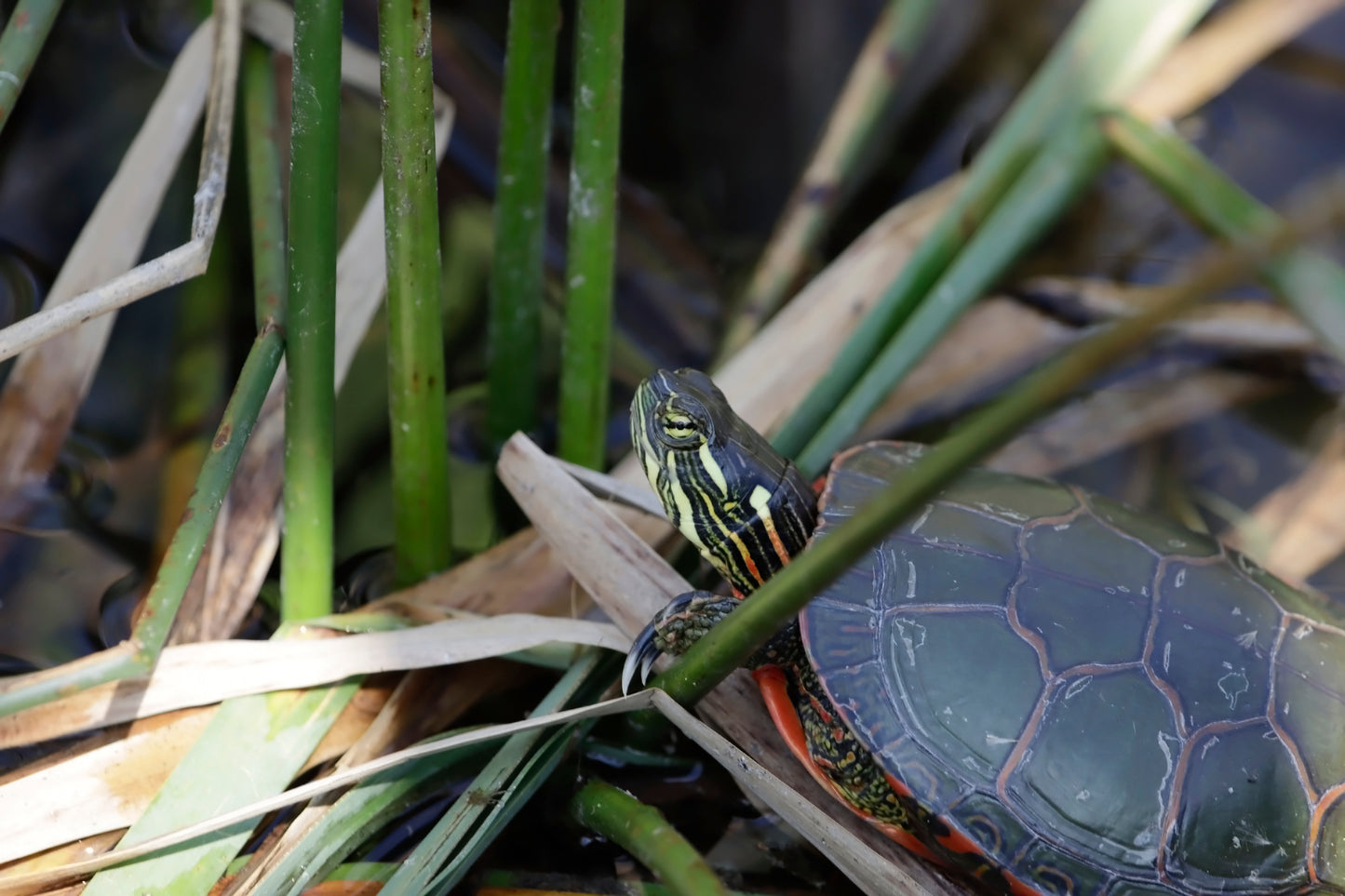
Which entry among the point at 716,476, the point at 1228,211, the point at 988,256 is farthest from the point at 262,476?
the point at 1228,211

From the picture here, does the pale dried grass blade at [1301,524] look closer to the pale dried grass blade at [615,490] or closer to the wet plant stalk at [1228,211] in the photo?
the wet plant stalk at [1228,211]

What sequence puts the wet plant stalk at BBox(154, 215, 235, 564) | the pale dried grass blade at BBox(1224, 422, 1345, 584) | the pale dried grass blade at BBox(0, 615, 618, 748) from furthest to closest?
the pale dried grass blade at BBox(1224, 422, 1345, 584) < the wet plant stalk at BBox(154, 215, 235, 564) < the pale dried grass blade at BBox(0, 615, 618, 748)

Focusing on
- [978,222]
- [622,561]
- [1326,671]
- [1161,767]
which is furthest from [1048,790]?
[978,222]

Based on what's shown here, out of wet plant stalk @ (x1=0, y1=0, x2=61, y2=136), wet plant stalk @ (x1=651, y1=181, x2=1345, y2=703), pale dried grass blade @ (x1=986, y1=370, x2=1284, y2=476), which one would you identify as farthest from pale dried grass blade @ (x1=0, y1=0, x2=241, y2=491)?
pale dried grass blade @ (x1=986, y1=370, x2=1284, y2=476)

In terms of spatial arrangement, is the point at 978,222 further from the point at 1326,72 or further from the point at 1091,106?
the point at 1326,72

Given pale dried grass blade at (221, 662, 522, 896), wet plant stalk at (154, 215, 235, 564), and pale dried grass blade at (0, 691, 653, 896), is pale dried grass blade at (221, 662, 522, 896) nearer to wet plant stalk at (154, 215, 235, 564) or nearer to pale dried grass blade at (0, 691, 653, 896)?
pale dried grass blade at (0, 691, 653, 896)

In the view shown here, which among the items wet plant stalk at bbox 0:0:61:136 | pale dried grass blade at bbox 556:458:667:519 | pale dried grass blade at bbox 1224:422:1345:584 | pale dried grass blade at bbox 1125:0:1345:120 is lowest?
pale dried grass blade at bbox 1224:422:1345:584
